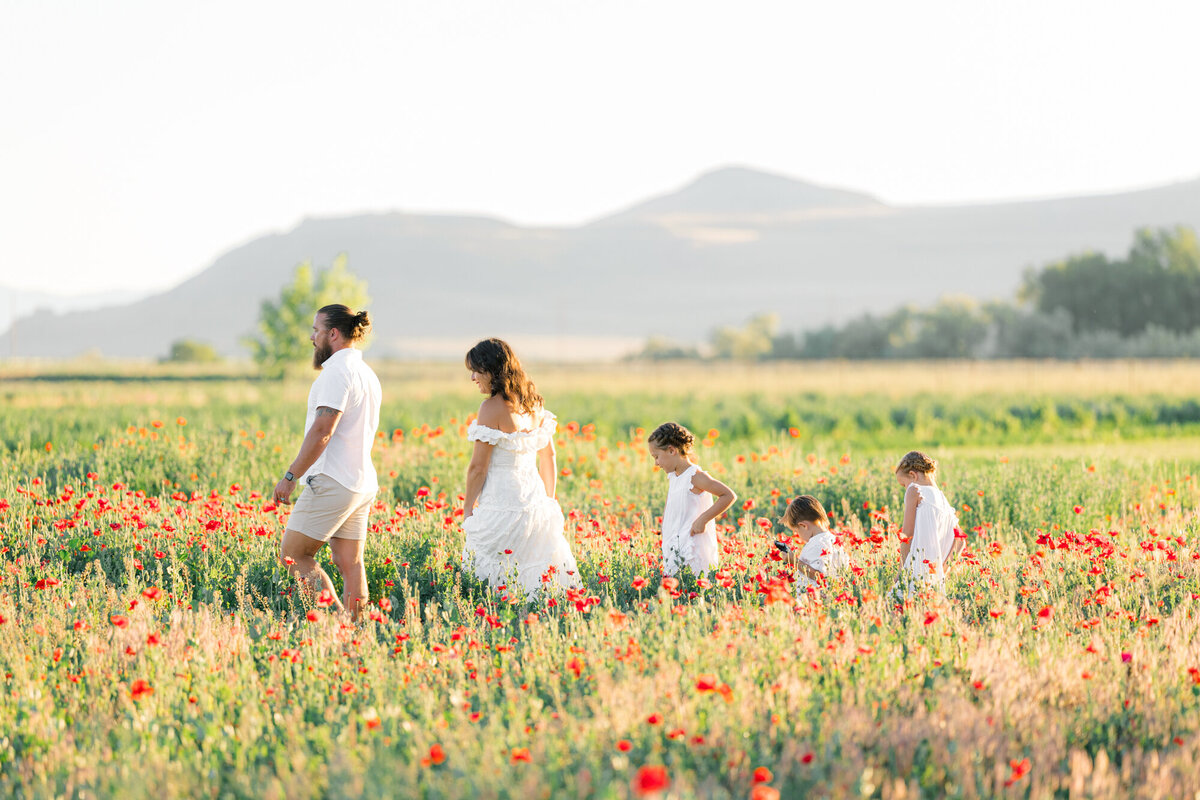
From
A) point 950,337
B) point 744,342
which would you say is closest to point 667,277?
point 744,342

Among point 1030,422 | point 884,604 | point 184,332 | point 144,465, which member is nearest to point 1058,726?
point 884,604

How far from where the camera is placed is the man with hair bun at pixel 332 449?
18.8 feet

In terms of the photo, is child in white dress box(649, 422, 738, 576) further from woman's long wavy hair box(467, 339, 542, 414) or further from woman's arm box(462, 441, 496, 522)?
woman's arm box(462, 441, 496, 522)

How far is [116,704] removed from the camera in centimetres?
445

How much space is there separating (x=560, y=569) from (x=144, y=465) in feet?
21.3

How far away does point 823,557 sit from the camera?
630 centimetres

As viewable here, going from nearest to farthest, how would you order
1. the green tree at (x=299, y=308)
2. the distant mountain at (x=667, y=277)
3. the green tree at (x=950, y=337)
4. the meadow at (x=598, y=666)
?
the meadow at (x=598, y=666) < the green tree at (x=299, y=308) < the green tree at (x=950, y=337) < the distant mountain at (x=667, y=277)

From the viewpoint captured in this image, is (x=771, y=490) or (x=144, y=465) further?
(x=144, y=465)

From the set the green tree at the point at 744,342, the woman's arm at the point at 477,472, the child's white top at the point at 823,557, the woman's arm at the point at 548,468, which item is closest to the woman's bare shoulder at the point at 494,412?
the woman's arm at the point at 477,472

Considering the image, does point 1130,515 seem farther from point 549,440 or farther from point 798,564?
point 549,440

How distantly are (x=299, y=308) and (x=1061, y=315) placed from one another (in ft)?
179

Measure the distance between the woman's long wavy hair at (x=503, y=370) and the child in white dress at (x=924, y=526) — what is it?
90.9 inches

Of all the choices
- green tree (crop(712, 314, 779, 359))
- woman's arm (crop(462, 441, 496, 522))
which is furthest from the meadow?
green tree (crop(712, 314, 779, 359))

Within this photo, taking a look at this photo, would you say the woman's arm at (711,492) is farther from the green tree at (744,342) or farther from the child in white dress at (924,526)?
the green tree at (744,342)
